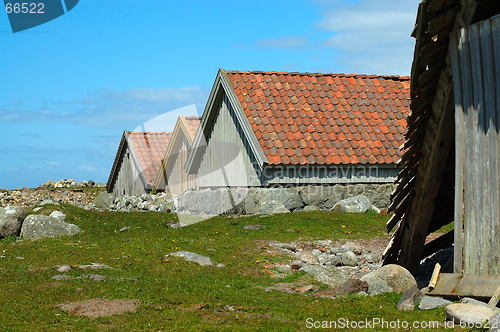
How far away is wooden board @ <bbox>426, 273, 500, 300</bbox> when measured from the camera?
35.1 ft

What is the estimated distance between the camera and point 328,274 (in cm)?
1484

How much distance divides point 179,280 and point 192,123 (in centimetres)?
2258

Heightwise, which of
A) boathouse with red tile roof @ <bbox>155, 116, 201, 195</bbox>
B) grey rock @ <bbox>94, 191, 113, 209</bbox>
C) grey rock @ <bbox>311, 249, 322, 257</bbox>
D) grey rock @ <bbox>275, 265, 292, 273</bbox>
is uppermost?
Result: boathouse with red tile roof @ <bbox>155, 116, 201, 195</bbox>

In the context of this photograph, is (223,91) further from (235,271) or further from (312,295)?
(312,295)

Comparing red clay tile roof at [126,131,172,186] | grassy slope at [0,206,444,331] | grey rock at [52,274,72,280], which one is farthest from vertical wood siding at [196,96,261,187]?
grey rock at [52,274,72,280]

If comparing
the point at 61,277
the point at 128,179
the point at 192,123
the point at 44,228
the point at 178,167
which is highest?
the point at 192,123

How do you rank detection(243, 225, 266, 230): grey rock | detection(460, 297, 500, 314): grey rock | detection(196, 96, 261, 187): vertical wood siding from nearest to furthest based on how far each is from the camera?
detection(460, 297, 500, 314): grey rock < detection(243, 225, 266, 230): grey rock < detection(196, 96, 261, 187): vertical wood siding

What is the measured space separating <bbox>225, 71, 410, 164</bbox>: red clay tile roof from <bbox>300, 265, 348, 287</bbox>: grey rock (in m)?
9.92

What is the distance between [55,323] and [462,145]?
22.0 feet

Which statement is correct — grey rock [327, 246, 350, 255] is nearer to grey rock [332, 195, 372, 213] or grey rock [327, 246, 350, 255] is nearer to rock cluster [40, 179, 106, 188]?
grey rock [332, 195, 372, 213]

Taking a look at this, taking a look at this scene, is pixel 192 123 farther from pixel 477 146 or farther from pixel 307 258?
pixel 477 146

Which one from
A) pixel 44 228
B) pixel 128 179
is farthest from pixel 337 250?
pixel 128 179

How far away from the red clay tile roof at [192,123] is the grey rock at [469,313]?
25.9 m

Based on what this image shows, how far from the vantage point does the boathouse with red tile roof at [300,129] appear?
25719mm
